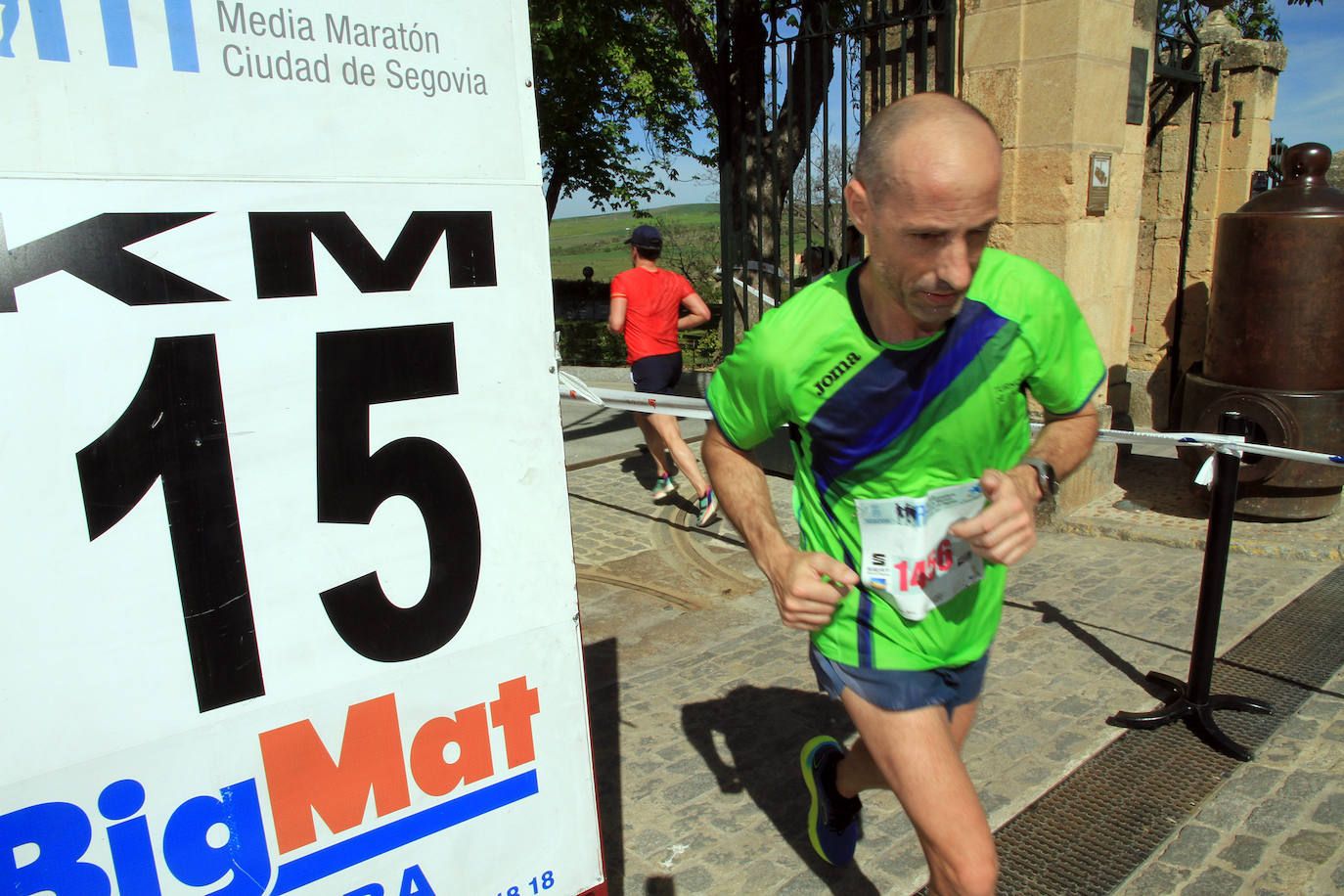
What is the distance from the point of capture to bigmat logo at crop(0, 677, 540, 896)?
1.51 metres

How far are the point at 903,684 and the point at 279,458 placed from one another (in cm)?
138

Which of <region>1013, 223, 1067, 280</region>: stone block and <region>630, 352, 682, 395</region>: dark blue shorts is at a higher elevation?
<region>1013, 223, 1067, 280</region>: stone block

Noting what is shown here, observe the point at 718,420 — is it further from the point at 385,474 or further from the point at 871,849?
the point at 871,849

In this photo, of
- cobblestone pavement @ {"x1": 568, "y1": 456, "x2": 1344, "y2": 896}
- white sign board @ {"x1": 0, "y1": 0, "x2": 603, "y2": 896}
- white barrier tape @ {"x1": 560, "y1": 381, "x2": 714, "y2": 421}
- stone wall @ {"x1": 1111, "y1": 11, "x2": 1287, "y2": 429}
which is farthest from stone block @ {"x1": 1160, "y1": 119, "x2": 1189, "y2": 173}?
white sign board @ {"x1": 0, "y1": 0, "x2": 603, "y2": 896}

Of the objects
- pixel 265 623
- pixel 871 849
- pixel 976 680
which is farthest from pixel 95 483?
pixel 871 849

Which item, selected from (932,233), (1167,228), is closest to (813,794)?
(932,233)

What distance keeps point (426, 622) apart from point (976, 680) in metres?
1.31

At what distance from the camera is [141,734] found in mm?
1551

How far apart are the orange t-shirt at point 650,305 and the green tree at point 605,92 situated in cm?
723

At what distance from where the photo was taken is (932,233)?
6.21ft

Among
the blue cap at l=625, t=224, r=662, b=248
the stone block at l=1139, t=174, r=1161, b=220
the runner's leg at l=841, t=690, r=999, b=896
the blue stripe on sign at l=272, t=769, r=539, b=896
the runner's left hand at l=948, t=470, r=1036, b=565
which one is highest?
the stone block at l=1139, t=174, r=1161, b=220

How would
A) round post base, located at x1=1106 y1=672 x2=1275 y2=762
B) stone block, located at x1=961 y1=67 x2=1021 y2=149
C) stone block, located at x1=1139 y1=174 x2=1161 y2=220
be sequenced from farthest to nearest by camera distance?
1. stone block, located at x1=1139 y1=174 x2=1161 y2=220
2. stone block, located at x1=961 y1=67 x2=1021 y2=149
3. round post base, located at x1=1106 y1=672 x2=1275 y2=762

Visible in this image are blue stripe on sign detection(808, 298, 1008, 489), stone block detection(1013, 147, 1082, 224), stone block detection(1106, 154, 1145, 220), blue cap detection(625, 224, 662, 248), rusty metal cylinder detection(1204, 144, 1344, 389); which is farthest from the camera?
blue cap detection(625, 224, 662, 248)

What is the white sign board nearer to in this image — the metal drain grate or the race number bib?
the race number bib
